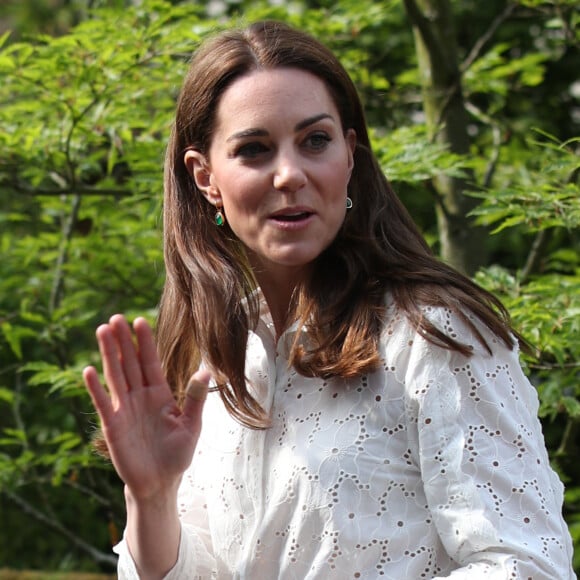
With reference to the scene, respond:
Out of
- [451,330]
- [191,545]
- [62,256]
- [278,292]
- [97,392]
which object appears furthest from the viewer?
[62,256]

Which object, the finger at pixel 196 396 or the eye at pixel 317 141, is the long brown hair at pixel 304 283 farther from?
the finger at pixel 196 396

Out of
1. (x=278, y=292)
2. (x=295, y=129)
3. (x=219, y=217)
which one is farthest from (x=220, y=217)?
(x=295, y=129)

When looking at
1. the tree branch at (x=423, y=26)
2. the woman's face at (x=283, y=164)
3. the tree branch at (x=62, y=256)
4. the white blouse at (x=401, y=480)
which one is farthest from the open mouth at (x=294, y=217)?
the tree branch at (x=62, y=256)

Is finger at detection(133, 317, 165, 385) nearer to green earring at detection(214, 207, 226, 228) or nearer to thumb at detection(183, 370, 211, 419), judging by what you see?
thumb at detection(183, 370, 211, 419)

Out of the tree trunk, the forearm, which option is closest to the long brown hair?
the forearm

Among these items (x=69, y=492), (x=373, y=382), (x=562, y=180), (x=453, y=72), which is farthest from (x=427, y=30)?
(x=69, y=492)

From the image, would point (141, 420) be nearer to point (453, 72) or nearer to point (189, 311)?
point (189, 311)

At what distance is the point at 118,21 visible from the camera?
126 inches

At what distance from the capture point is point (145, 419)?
177cm

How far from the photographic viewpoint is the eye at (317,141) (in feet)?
6.57

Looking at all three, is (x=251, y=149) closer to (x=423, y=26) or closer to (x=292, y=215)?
(x=292, y=215)

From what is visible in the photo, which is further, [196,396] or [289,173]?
[289,173]

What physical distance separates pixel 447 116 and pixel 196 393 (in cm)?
180

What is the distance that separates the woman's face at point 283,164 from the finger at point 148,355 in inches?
14.0
